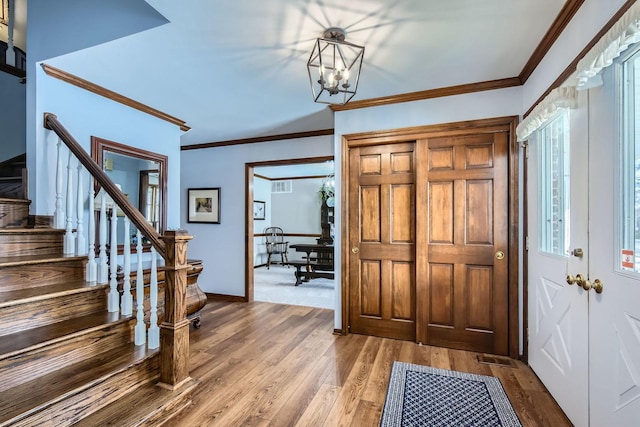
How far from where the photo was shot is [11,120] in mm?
2980

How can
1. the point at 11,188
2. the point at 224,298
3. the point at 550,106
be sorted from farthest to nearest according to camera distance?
1. the point at 224,298
2. the point at 11,188
3. the point at 550,106

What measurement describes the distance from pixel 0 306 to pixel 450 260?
322cm

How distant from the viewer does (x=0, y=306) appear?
1.64m

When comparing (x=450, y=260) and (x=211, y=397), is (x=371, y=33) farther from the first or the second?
(x=211, y=397)

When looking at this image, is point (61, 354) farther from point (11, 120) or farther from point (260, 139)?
point (260, 139)

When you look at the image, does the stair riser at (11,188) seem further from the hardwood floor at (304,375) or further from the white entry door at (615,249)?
the white entry door at (615,249)

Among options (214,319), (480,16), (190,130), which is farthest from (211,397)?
(190,130)

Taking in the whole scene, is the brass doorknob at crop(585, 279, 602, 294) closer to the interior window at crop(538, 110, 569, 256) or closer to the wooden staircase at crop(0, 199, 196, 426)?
the interior window at crop(538, 110, 569, 256)

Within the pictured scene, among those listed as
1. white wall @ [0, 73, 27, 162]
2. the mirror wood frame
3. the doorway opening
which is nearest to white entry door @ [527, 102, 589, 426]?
the mirror wood frame

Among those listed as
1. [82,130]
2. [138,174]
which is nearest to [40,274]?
[82,130]

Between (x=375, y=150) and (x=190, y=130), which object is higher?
(x=190, y=130)

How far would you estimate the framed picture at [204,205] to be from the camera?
480cm

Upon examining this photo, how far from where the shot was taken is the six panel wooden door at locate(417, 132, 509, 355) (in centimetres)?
276

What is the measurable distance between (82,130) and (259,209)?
17.3 ft
